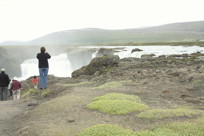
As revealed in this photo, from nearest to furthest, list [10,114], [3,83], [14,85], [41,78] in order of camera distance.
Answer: [10,114] → [41,78] → [3,83] → [14,85]

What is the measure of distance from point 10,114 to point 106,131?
8.01 m

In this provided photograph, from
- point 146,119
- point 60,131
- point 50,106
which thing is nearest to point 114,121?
point 146,119

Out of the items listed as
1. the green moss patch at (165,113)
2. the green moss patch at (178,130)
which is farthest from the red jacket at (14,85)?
the green moss patch at (178,130)

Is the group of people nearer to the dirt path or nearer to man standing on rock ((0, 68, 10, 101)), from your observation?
man standing on rock ((0, 68, 10, 101))

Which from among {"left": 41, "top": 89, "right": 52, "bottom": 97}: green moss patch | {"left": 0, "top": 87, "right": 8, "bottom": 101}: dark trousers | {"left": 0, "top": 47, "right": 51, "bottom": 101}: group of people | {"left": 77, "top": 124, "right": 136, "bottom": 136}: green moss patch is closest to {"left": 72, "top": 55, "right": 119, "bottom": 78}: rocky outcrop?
{"left": 0, "top": 47, "right": 51, "bottom": 101}: group of people

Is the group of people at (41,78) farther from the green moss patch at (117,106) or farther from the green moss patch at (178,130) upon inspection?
the green moss patch at (178,130)

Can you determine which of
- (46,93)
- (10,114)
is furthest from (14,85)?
(10,114)

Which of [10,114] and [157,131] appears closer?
[157,131]

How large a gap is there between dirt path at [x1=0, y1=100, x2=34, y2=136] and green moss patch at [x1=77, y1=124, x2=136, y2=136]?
13.0ft

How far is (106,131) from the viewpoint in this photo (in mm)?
9625

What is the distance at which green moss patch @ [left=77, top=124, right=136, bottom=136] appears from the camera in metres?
9.35

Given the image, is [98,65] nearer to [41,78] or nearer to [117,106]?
[41,78]

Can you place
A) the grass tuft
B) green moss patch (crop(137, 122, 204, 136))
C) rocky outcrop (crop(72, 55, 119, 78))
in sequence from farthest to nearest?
rocky outcrop (crop(72, 55, 119, 78)), the grass tuft, green moss patch (crop(137, 122, 204, 136))

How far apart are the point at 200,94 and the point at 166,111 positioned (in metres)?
7.77
